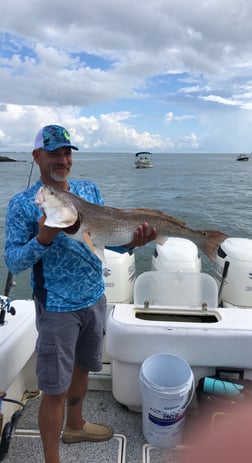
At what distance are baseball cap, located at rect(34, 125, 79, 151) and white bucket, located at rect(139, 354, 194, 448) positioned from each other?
1778 mm

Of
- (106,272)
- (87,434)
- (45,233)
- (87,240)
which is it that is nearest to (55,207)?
(45,233)

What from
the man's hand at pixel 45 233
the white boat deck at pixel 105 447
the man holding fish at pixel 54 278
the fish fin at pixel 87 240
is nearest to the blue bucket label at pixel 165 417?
the white boat deck at pixel 105 447

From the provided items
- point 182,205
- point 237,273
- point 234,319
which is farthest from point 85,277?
point 182,205

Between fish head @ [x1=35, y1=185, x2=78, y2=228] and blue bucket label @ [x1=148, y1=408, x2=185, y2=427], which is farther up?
fish head @ [x1=35, y1=185, x2=78, y2=228]

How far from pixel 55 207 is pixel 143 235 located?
2.22 feet

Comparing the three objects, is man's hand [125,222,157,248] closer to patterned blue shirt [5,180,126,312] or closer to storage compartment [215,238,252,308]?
patterned blue shirt [5,180,126,312]

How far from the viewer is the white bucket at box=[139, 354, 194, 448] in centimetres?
246

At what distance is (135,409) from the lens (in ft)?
10.00

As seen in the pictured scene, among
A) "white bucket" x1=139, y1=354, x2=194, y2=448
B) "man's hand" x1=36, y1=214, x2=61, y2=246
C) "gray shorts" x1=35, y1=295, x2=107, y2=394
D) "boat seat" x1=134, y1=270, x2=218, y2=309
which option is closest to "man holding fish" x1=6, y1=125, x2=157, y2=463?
"gray shorts" x1=35, y1=295, x2=107, y2=394

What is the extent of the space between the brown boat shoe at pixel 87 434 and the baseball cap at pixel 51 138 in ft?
7.21

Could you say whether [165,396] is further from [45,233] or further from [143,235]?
[45,233]

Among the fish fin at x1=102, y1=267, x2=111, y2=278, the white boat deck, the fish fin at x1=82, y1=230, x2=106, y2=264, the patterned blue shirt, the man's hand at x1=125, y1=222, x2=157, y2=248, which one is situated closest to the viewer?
the patterned blue shirt

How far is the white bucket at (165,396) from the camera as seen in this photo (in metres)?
2.46

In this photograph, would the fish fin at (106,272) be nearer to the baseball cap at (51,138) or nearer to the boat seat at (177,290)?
the boat seat at (177,290)
